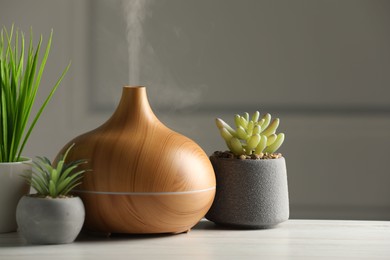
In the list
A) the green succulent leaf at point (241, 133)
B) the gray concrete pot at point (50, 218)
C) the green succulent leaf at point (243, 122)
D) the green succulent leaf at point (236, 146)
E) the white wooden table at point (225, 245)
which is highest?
the green succulent leaf at point (243, 122)

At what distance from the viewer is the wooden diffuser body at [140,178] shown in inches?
37.0

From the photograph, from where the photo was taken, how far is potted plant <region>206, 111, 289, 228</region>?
1.04 m

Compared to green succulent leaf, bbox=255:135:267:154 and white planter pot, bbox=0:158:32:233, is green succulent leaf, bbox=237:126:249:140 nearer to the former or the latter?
green succulent leaf, bbox=255:135:267:154

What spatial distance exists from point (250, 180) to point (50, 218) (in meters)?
0.29

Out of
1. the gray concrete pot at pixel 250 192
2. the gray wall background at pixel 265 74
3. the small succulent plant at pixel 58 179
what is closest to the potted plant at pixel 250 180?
the gray concrete pot at pixel 250 192

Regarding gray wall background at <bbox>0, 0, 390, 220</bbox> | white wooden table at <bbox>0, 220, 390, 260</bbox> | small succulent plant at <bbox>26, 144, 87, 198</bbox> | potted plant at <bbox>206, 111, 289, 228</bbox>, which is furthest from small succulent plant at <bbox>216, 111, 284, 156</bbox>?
gray wall background at <bbox>0, 0, 390, 220</bbox>

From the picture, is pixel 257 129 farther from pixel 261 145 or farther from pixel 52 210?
pixel 52 210

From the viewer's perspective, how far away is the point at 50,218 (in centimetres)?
91

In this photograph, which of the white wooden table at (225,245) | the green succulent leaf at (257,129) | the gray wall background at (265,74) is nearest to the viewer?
the white wooden table at (225,245)

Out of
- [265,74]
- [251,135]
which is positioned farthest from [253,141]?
[265,74]

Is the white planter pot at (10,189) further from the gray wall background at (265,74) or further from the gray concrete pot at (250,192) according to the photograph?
the gray wall background at (265,74)

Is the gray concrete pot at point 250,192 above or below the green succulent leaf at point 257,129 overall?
below

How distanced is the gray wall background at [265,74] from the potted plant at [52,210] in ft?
3.58

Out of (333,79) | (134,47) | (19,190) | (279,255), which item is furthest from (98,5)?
(279,255)
